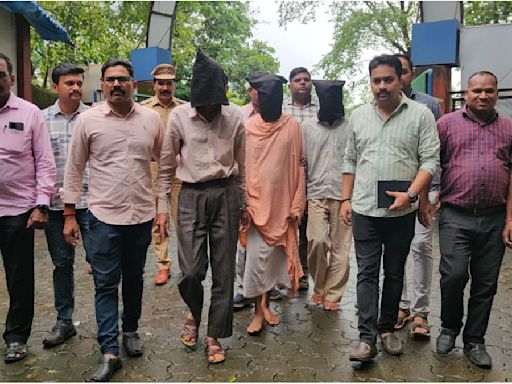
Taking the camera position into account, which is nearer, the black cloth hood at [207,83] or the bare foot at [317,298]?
the black cloth hood at [207,83]

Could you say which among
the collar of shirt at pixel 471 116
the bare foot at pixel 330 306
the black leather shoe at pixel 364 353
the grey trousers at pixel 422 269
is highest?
the collar of shirt at pixel 471 116

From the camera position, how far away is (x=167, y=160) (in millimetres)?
3789

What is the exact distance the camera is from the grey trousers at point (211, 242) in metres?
3.73

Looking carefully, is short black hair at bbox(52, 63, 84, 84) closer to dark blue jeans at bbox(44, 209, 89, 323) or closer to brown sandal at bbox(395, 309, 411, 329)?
dark blue jeans at bbox(44, 209, 89, 323)

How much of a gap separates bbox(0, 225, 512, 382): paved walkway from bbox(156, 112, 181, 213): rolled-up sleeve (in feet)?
3.48

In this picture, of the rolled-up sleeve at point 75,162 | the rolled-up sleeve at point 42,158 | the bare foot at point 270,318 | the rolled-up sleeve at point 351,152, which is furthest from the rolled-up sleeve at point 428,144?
the rolled-up sleeve at point 42,158

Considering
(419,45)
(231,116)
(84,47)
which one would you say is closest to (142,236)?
(231,116)

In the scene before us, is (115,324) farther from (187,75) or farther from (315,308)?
(187,75)

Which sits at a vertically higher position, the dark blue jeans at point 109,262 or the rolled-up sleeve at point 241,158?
the rolled-up sleeve at point 241,158

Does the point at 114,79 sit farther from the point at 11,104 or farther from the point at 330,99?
the point at 330,99

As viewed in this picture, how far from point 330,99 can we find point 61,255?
244 cm

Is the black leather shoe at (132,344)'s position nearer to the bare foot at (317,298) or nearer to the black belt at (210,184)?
the black belt at (210,184)

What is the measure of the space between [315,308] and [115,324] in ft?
6.21

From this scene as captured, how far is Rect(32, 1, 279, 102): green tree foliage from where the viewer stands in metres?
14.2
